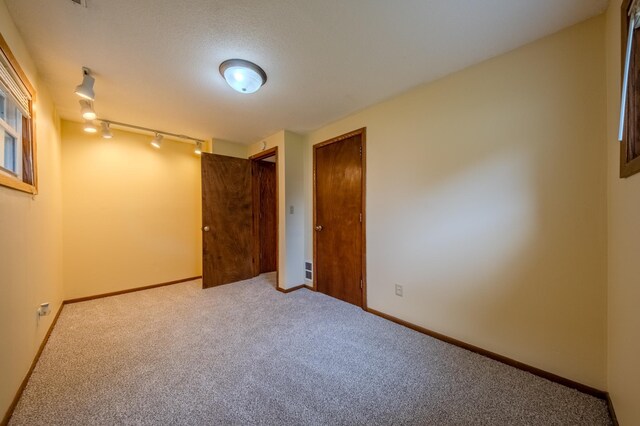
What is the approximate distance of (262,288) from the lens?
3.46 metres

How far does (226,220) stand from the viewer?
367 cm

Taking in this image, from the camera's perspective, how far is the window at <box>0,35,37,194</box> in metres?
1.34

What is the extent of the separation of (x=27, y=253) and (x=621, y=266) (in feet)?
12.0

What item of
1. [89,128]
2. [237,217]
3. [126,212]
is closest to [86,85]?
[89,128]

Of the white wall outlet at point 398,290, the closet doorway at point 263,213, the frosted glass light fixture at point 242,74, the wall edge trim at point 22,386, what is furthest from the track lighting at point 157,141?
the white wall outlet at point 398,290

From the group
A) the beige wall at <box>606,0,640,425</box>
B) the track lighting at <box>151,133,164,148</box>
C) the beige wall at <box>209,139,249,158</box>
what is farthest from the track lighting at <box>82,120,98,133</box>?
the beige wall at <box>606,0,640,425</box>

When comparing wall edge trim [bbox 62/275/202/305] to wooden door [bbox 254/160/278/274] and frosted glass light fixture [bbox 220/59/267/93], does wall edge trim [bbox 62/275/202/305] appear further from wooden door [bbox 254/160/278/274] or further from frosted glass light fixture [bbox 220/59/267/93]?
frosted glass light fixture [bbox 220/59/267/93]

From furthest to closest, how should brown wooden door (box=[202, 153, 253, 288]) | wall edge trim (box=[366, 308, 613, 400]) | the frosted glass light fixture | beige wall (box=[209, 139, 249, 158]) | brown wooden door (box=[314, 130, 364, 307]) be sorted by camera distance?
1. beige wall (box=[209, 139, 249, 158])
2. brown wooden door (box=[202, 153, 253, 288])
3. brown wooden door (box=[314, 130, 364, 307])
4. the frosted glass light fixture
5. wall edge trim (box=[366, 308, 613, 400])

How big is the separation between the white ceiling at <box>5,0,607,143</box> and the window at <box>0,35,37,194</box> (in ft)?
0.90

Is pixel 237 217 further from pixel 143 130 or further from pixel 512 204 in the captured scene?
pixel 512 204

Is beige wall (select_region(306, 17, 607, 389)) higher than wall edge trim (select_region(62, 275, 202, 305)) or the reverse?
higher

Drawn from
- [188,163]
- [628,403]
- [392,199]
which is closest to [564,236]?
[628,403]

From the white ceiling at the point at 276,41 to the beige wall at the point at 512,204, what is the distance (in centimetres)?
24

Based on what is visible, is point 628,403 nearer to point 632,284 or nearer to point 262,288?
point 632,284
